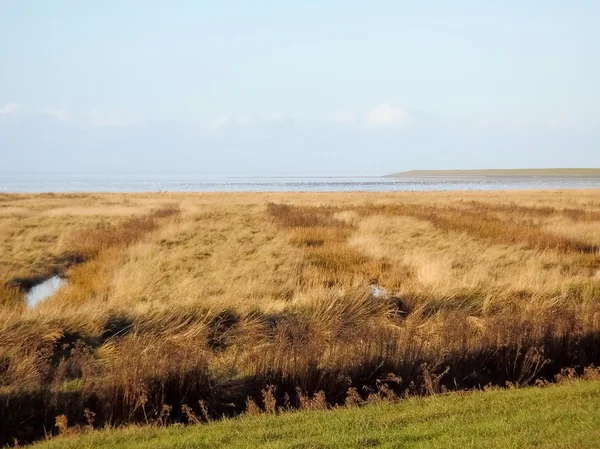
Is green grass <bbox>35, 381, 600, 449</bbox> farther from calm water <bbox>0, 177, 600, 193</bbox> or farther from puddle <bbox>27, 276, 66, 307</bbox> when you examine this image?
calm water <bbox>0, 177, 600, 193</bbox>

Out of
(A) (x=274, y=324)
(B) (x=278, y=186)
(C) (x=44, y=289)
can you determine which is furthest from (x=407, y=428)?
(B) (x=278, y=186)

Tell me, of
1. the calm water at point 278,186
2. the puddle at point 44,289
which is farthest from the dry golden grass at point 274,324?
the calm water at point 278,186

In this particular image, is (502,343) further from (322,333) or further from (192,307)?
(192,307)

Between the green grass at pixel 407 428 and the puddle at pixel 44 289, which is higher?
the green grass at pixel 407 428

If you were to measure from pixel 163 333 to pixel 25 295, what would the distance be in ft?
22.8

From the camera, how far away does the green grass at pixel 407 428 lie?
519 centimetres

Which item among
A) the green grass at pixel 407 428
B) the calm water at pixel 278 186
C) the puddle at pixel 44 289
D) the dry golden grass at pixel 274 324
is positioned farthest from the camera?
the calm water at pixel 278 186

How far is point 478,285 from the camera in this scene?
41.3ft

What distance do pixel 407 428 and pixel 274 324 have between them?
451 centimetres

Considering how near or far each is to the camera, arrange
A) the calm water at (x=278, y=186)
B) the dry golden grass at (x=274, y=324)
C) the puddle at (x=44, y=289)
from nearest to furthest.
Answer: the dry golden grass at (x=274, y=324) < the puddle at (x=44, y=289) < the calm water at (x=278, y=186)

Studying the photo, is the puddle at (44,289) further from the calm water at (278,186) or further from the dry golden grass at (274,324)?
the calm water at (278,186)

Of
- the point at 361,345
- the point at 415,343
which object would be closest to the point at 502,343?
the point at 415,343

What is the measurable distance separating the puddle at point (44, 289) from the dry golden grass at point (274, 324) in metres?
0.40

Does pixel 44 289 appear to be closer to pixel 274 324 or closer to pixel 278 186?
pixel 274 324
